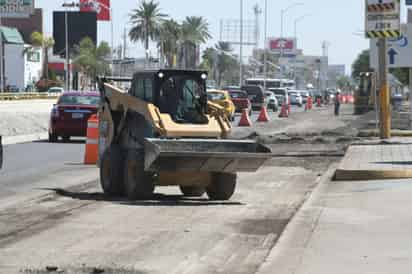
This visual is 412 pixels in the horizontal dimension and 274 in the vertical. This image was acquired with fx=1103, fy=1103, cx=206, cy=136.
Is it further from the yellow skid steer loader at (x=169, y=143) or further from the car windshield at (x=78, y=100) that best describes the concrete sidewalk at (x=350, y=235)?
the car windshield at (x=78, y=100)

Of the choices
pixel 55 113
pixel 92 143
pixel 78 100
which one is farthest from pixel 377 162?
pixel 78 100

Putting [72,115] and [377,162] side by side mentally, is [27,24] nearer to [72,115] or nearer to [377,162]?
[72,115]

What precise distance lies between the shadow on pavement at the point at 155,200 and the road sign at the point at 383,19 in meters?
13.9

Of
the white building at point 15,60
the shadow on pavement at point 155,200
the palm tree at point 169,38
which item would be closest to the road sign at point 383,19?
the shadow on pavement at point 155,200

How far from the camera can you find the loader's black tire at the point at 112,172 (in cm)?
1778

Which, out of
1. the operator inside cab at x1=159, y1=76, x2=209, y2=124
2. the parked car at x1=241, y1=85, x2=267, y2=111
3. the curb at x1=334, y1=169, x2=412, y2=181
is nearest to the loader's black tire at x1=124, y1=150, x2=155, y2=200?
the operator inside cab at x1=159, y1=76, x2=209, y2=124

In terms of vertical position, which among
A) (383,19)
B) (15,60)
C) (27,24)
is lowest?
(383,19)

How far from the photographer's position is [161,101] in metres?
17.5

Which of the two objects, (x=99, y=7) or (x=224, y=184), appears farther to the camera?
(x=99, y=7)

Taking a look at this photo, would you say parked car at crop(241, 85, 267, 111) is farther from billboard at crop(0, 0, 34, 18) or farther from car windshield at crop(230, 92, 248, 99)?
billboard at crop(0, 0, 34, 18)

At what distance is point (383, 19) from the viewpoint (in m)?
30.7

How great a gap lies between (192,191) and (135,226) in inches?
177

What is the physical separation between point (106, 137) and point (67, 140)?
16.2 metres

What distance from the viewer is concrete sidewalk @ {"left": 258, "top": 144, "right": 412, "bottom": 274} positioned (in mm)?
10711
